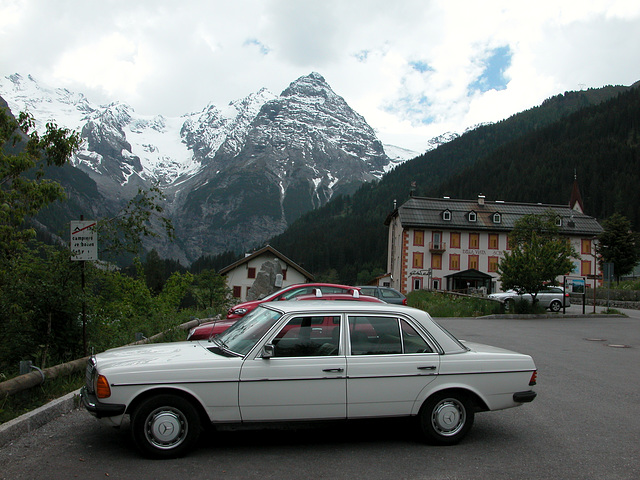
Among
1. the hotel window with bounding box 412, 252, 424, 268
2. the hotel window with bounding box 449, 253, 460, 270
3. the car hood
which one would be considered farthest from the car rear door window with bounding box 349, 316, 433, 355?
the hotel window with bounding box 449, 253, 460, 270

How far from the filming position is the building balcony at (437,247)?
6059 cm

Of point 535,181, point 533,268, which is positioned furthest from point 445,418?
point 535,181

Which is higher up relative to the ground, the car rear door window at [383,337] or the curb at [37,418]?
the car rear door window at [383,337]

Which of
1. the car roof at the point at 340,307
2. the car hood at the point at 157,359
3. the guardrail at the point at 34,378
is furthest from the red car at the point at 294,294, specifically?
the car hood at the point at 157,359

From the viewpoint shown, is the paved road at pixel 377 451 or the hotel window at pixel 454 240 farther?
the hotel window at pixel 454 240

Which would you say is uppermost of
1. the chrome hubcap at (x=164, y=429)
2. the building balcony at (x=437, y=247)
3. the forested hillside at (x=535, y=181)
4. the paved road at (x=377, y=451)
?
the forested hillside at (x=535, y=181)

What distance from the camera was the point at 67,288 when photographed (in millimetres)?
8922

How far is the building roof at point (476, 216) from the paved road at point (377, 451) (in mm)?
53191

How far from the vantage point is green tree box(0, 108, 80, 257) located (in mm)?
9461

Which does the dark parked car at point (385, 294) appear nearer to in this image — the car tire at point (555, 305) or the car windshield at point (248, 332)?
the car tire at point (555, 305)

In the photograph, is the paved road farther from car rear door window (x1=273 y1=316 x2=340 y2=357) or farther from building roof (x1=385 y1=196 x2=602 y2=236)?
building roof (x1=385 y1=196 x2=602 y2=236)

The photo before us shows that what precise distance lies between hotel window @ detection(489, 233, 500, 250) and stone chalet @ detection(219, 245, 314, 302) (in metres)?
20.1

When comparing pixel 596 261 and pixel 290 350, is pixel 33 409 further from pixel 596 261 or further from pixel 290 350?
pixel 596 261

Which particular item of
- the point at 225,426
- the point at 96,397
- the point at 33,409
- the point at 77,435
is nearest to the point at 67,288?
the point at 33,409
